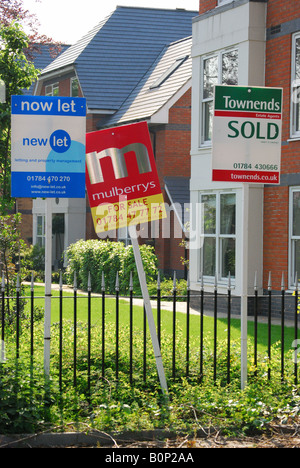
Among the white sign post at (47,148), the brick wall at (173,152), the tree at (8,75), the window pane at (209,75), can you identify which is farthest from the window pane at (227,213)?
the white sign post at (47,148)

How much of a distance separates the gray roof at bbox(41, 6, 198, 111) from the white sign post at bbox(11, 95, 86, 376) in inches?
794

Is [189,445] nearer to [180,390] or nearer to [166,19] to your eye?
[180,390]

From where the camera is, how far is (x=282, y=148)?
14.6m

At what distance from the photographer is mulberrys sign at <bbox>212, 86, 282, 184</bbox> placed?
7.09 meters

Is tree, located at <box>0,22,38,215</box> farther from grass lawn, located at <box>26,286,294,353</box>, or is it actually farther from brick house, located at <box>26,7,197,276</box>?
brick house, located at <box>26,7,197,276</box>

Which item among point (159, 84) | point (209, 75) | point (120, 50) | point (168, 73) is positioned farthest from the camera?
point (120, 50)

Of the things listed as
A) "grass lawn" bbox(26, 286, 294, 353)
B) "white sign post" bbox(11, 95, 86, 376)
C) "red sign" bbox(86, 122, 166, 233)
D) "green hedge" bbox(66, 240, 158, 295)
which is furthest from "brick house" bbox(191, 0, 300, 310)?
"white sign post" bbox(11, 95, 86, 376)

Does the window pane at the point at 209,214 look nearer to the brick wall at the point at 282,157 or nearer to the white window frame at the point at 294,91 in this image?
the brick wall at the point at 282,157

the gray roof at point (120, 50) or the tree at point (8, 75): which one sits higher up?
the gray roof at point (120, 50)

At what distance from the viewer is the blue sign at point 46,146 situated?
6836 millimetres

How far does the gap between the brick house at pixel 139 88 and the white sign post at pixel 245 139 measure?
1438 centimetres

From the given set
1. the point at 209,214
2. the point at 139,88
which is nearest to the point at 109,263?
the point at 209,214

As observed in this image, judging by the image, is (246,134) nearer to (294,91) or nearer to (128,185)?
(128,185)

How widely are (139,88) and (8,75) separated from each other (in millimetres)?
18604
